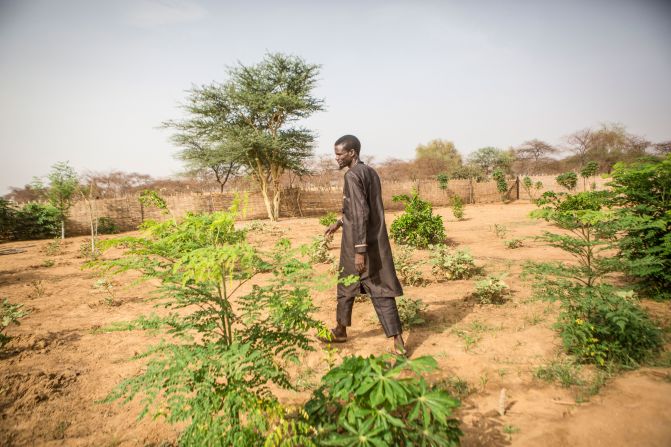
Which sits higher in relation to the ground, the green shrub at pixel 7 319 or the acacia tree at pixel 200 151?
the acacia tree at pixel 200 151

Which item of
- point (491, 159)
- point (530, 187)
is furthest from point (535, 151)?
point (530, 187)

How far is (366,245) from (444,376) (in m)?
1.27

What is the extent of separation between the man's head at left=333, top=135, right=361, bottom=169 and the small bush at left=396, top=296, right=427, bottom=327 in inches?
71.8

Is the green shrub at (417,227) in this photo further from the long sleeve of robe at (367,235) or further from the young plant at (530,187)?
the young plant at (530,187)

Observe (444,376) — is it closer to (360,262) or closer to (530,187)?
(360,262)

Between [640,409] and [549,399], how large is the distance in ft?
1.53

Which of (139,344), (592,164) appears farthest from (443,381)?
(592,164)

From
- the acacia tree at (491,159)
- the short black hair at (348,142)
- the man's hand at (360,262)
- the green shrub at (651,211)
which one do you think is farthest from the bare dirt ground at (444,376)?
the acacia tree at (491,159)

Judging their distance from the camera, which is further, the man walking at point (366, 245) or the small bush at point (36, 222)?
the small bush at point (36, 222)

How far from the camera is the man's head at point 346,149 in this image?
302 centimetres

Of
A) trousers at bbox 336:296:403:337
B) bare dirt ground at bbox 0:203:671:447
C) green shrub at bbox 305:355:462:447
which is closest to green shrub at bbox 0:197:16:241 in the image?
bare dirt ground at bbox 0:203:671:447

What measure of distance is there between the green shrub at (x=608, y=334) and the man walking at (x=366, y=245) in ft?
4.65

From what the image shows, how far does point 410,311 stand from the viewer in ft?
11.8

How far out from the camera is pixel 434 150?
5384cm
